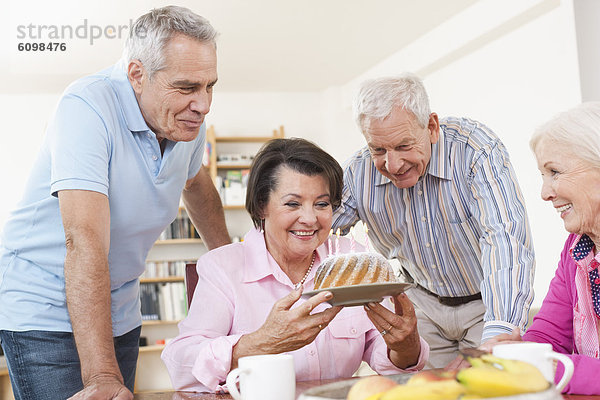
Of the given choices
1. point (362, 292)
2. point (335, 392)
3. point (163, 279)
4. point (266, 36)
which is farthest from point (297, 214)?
point (163, 279)

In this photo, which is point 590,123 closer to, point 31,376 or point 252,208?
point 252,208

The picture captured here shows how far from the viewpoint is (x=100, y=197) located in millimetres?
1574

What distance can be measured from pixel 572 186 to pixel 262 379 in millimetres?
905

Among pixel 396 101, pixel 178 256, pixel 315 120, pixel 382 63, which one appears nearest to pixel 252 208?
pixel 396 101

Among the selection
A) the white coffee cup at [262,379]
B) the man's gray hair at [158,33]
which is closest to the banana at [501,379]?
the white coffee cup at [262,379]

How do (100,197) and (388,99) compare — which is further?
(388,99)

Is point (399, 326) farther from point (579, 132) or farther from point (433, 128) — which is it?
point (433, 128)

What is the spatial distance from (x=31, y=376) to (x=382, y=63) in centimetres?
563

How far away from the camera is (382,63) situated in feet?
22.0

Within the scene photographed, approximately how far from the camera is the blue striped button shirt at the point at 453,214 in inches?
75.2

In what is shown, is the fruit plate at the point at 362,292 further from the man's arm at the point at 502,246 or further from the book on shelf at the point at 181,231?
the book on shelf at the point at 181,231

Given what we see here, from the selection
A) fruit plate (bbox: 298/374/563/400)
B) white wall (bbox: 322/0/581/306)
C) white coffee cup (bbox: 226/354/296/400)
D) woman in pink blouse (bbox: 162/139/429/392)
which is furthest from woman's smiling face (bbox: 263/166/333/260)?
white wall (bbox: 322/0/581/306)

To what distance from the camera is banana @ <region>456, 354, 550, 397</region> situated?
2.00 feet

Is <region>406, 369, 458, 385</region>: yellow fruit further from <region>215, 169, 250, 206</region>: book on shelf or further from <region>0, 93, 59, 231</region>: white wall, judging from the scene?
<region>0, 93, 59, 231</region>: white wall
